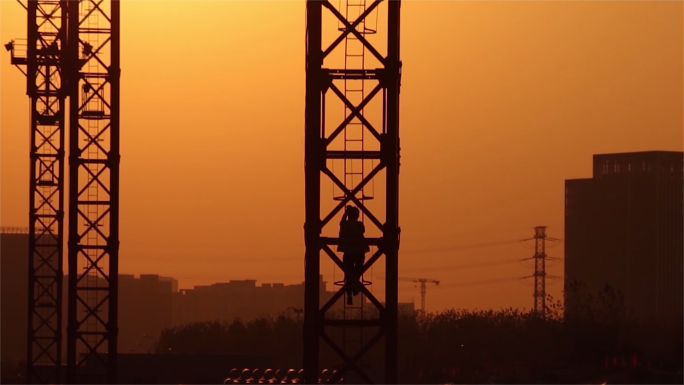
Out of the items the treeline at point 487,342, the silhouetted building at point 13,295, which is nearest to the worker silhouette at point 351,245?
the treeline at point 487,342

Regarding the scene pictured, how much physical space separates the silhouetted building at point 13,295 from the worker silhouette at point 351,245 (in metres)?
150

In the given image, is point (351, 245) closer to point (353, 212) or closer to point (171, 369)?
point (353, 212)

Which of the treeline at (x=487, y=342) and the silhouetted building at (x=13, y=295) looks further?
the silhouetted building at (x=13, y=295)

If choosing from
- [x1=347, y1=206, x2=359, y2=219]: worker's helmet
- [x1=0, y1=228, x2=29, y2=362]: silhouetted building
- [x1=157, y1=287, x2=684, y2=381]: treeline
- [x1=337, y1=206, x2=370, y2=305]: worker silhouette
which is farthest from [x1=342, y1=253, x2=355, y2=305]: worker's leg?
[x1=0, y1=228, x2=29, y2=362]: silhouetted building

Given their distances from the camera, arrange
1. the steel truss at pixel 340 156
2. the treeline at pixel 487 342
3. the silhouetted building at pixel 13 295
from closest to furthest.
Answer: the steel truss at pixel 340 156 → the treeline at pixel 487 342 → the silhouetted building at pixel 13 295

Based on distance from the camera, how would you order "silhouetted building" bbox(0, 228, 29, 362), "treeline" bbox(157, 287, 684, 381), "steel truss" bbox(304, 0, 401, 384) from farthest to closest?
"silhouetted building" bbox(0, 228, 29, 362) → "treeline" bbox(157, 287, 684, 381) → "steel truss" bbox(304, 0, 401, 384)

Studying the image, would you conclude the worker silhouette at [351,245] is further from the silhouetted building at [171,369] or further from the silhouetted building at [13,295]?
the silhouetted building at [13,295]

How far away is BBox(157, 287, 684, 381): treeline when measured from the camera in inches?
3130

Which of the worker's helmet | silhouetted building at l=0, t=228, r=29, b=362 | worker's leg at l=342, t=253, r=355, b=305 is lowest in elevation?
silhouetted building at l=0, t=228, r=29, b=362

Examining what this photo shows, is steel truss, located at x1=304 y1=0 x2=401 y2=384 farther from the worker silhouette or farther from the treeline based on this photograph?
the treeline

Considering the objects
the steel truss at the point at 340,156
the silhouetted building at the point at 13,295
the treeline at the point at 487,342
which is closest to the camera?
the steel truss at the point at 340,156

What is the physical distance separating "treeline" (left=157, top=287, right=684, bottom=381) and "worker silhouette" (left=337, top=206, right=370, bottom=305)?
55.4 m

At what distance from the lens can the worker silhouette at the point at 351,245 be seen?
61.4ft

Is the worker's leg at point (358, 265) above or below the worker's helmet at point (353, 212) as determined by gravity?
below
